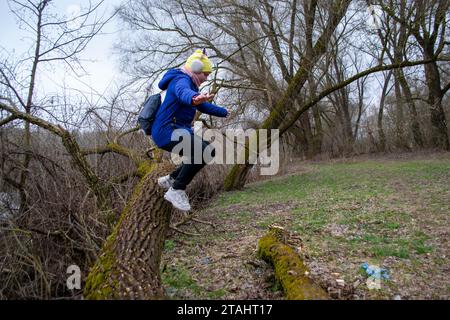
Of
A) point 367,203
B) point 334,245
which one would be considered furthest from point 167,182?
point 367,203

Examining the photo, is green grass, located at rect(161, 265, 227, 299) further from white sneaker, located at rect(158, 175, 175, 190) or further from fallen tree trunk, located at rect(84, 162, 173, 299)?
white sneaker, located at rect(158, 175, 175, 190)

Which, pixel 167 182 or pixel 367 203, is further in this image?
pixel 367 203

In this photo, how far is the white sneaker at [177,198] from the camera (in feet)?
12.7

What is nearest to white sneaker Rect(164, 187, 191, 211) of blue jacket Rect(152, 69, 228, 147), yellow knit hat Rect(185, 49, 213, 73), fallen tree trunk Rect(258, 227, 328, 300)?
blue jacket Rect(152, 69, 228, 147)

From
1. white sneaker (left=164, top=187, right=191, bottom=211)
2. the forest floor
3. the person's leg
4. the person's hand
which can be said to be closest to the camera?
the person's hand

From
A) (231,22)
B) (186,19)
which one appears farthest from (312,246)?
(186,19)

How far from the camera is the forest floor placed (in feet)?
11.4

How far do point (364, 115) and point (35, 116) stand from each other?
28558 millimetres

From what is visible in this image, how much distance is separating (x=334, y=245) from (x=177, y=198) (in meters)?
2.12

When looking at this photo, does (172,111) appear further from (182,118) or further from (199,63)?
(199,63)

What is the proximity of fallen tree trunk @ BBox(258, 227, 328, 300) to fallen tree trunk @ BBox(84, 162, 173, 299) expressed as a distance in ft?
3.63

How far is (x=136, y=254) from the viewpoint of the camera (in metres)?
3.30

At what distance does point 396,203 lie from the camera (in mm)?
6598
